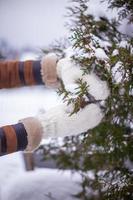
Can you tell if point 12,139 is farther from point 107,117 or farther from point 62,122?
point 107,117

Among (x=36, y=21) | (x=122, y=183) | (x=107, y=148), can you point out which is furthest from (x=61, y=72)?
(x=36, y=21)

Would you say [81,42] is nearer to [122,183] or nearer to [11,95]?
[122,183]

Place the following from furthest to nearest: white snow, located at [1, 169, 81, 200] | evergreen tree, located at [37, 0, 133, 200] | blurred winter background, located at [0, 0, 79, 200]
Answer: blurred winter background, located at [0, 0, 79, 200] → white snow, located at [1, 169, 81, 200] → evergreen tree, located at [37, 0, 133, 200]

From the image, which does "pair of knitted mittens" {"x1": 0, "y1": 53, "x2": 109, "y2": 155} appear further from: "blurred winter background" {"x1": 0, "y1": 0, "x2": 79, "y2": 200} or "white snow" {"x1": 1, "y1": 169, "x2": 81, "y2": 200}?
"blurred winter background" {"x1": 0, "y1": 0, "x2": 79, "y2": 200}

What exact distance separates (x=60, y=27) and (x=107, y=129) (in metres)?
0.89

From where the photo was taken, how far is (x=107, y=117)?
0.75 m

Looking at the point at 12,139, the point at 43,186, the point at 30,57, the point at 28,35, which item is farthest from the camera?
the point at 28,35

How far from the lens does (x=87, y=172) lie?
0.93 m

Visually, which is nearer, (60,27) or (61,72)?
(61,72)

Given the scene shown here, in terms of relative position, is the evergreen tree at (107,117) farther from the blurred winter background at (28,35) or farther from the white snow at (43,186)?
the blurred winter background at (28,35)

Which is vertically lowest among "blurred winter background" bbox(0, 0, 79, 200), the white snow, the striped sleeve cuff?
the white snow

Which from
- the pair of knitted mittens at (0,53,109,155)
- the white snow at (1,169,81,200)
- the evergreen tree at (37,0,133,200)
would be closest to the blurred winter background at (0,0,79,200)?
the white snow at (1,169,81,200)

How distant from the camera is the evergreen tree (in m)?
0.68

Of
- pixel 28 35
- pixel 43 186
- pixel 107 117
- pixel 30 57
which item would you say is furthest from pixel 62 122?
pixel 28 35
